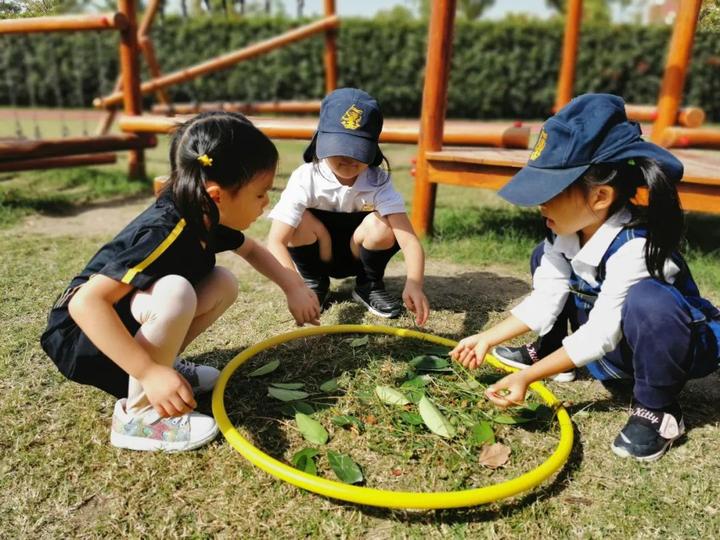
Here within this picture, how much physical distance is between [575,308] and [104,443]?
1761 millimetres

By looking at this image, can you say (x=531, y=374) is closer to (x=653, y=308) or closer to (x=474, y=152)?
(x=653, y=308)

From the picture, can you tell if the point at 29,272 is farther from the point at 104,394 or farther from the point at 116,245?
the point at 116,245

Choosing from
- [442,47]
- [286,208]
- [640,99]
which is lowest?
[640,99]

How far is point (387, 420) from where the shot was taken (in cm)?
207

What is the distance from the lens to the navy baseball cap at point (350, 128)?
262cm

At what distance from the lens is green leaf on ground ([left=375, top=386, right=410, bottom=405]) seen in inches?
84.9

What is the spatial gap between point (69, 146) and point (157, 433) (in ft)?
13.6

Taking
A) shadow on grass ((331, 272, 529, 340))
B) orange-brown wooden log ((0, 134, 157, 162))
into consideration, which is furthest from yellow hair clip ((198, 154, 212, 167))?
orange-brown wooden log ((0, 134, 157, 162))

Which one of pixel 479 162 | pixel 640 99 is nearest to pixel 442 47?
pixel 479 162

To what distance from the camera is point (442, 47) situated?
391 centimetres

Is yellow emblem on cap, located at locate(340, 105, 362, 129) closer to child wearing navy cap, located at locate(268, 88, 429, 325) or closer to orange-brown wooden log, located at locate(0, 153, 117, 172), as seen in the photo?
child wearing navy cap, located at locate(268, 88, 429, 325)

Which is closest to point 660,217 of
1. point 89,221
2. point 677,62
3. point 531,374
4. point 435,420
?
point 531,374

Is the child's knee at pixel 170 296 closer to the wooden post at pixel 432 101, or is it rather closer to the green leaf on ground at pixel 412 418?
the green leaf on ground at pixel 412 418

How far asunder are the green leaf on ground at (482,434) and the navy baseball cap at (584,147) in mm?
718
